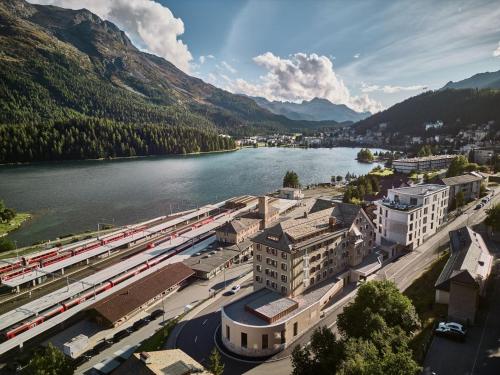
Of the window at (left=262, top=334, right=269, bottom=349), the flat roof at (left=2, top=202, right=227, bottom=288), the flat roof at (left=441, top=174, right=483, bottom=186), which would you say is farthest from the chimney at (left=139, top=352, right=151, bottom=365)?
the flat roof at (left=441, top=174, right=483, bottom=186)

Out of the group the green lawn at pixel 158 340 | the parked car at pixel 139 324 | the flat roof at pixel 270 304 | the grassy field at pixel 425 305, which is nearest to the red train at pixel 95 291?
the parked car at pixel 139 324

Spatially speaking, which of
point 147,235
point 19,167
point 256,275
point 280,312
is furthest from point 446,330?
point 19,167

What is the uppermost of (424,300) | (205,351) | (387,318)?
(387,318)

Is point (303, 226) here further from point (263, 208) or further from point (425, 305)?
point (263, 208)

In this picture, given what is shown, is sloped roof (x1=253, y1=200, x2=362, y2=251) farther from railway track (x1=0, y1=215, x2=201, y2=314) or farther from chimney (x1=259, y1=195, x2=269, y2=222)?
railway track (x1=0, y1=215, x2=201, y2=314)

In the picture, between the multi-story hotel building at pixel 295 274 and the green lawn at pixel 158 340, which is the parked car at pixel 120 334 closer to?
the green lawn at pixel 158 340

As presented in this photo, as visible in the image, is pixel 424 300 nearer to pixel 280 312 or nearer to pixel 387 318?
pixel 387 318
